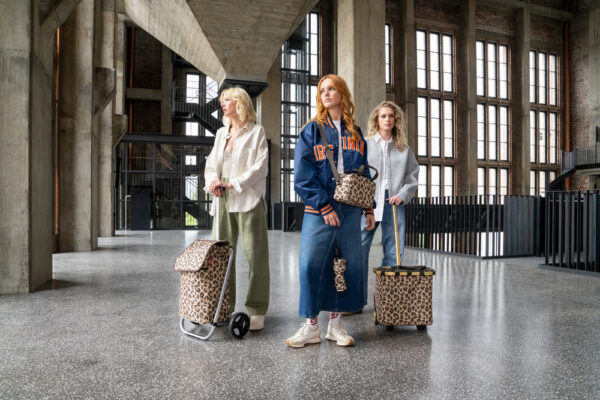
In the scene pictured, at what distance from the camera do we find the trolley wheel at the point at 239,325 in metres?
3.18

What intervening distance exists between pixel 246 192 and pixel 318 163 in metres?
0.72

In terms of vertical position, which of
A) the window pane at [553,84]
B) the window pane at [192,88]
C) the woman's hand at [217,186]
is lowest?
the woman's hand at [217,186]

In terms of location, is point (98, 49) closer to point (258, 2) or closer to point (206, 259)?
point (258, 2)

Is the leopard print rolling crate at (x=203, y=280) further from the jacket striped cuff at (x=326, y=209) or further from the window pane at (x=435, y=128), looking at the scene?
the window pane at (x=435, y=128)

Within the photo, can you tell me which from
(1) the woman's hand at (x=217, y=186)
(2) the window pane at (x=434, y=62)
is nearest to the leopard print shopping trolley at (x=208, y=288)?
(1) the woman's hand at (x=217, y=186)

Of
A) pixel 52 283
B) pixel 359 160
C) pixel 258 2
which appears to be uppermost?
pixel 258 2

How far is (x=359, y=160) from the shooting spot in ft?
10.2

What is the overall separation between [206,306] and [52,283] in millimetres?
3430

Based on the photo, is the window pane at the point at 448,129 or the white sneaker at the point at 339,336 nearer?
the white sneaker at the point at 339,336

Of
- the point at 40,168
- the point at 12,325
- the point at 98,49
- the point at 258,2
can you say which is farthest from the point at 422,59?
the point at 12,325

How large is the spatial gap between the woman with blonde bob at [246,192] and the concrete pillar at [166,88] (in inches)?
824

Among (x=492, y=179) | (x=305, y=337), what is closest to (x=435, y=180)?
(x=492, y=179)

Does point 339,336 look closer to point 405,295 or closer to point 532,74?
point 405,295

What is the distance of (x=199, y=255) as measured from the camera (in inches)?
122
